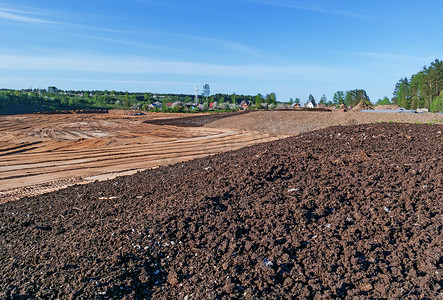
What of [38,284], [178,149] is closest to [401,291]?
[38,284]

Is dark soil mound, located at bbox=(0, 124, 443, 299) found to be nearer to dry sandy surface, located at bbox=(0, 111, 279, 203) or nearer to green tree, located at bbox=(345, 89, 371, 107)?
dry sandy surface, located at bbox=(0, 111, 279, 203)

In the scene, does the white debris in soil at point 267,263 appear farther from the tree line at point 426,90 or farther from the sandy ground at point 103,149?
the tree line at point 426,90

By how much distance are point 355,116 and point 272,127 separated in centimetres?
749

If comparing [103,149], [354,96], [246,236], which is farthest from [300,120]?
[354,96]

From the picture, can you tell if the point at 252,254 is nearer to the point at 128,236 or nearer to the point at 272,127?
the point at 128,236

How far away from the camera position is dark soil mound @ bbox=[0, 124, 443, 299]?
340 cm

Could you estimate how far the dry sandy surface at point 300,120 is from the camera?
Result: 1004 inches

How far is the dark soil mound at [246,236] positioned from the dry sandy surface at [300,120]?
1958 cm

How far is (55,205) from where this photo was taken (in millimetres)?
6426

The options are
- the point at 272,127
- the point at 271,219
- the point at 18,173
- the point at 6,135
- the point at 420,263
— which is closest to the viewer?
the point at 420,263

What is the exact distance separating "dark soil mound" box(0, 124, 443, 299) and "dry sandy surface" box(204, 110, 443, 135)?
19583 mm

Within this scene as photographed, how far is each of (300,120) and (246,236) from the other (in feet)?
86.3

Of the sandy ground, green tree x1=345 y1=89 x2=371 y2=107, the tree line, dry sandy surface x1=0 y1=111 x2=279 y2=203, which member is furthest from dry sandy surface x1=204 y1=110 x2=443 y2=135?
green tree x1=345 y1=89 x2=371 y2=107

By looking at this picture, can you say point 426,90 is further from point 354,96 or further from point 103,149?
point 103,149
